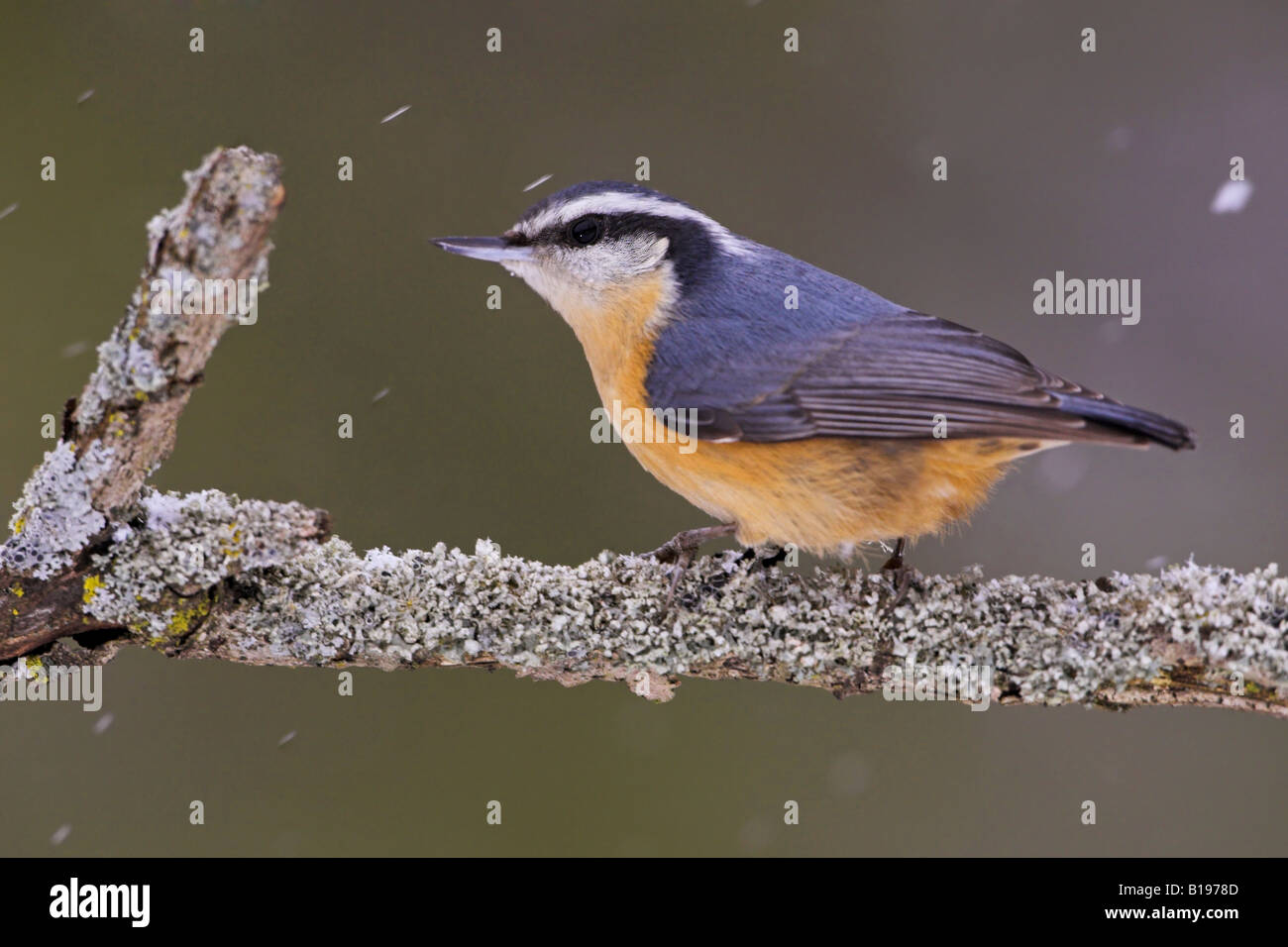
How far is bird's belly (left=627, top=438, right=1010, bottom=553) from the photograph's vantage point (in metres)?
3.05

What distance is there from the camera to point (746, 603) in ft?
9.48

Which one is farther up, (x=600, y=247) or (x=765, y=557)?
(x=600, y=247)

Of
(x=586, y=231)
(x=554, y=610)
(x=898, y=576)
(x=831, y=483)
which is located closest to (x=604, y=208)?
(x=586, y=231)

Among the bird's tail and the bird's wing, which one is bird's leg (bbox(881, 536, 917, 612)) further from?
the bird's tail

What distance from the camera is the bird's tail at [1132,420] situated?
2.70 meters

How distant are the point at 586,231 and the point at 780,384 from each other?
2.39ft

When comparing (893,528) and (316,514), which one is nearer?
(316,514)

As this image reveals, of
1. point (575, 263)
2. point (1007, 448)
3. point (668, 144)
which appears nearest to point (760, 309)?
point (575, 263)

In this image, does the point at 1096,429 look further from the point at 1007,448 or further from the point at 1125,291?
the point at 1125,291

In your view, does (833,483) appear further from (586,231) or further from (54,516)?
(54,516)

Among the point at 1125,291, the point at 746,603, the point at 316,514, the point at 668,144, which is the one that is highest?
the point at 668,144

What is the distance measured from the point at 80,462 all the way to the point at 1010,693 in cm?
214

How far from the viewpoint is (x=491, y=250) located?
3.37 metres

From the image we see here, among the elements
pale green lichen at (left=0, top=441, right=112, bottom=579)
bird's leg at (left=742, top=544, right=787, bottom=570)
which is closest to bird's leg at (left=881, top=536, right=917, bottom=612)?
bird's leg at (left=742, top=544, right=787, bottom=570)
